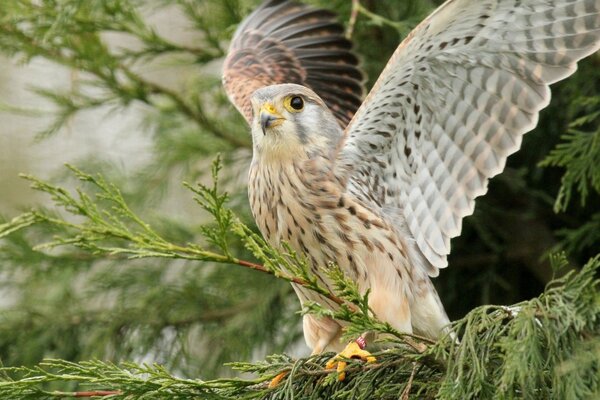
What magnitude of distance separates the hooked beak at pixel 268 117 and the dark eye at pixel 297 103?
3.2 inches

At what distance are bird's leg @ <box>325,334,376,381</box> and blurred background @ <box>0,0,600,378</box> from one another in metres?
1.36

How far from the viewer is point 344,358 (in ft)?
9.42

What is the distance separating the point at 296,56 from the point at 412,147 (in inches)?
48.0

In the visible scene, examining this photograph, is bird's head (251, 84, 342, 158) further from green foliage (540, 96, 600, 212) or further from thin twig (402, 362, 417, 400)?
thin twig (402, 362, 417, 400)

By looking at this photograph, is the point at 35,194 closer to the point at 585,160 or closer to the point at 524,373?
the point at 585,160

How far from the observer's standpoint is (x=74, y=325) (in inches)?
199

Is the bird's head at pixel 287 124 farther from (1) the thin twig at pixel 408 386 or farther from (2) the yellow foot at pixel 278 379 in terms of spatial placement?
(1) the thin twig at pixel 408 386

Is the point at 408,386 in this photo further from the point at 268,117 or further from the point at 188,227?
the point at 188,227

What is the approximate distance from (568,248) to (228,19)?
187 cm

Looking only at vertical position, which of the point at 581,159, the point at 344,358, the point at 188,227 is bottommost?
the point at 188,227

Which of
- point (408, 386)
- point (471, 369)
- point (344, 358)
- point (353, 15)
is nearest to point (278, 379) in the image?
point (344, 358)

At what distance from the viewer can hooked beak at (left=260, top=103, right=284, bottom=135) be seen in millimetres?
3623

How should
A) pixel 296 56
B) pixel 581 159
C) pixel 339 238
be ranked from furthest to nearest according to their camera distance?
1. pixel 296 56
2. pixel 581 159
3. pixel 339 238

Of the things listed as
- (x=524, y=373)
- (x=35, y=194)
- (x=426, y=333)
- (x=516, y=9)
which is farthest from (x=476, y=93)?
(x=35, y=194)
